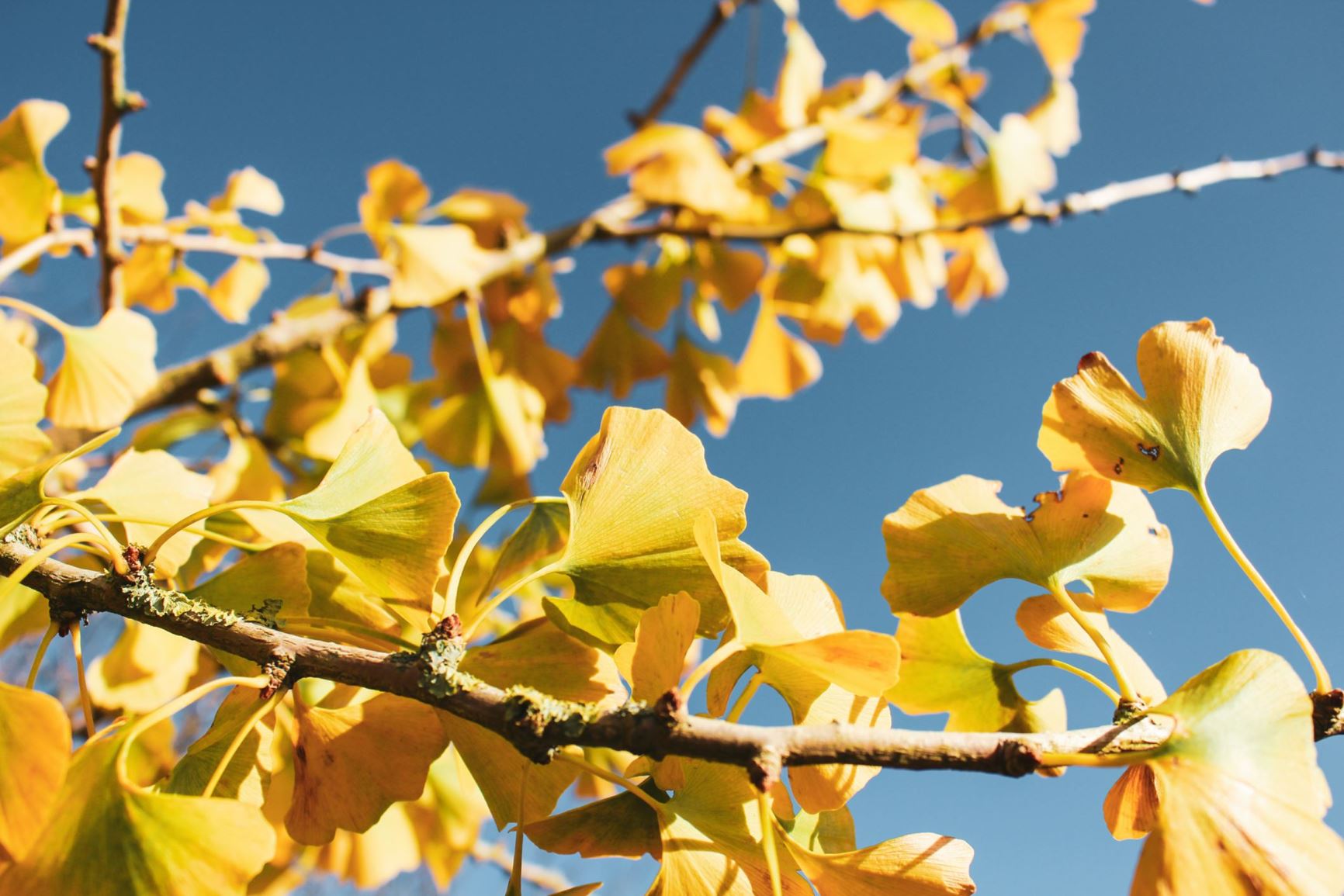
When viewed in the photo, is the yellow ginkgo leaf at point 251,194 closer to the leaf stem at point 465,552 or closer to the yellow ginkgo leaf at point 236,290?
the yellow ginkgo leaf at point 236,290

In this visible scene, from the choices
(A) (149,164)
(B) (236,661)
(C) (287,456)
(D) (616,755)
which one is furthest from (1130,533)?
(A) (149,164)

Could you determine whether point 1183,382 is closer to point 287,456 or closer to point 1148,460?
point 1148,460

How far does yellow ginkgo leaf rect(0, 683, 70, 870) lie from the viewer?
1.04 feet

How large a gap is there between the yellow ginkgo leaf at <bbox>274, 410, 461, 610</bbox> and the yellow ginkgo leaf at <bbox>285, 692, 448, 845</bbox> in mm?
57

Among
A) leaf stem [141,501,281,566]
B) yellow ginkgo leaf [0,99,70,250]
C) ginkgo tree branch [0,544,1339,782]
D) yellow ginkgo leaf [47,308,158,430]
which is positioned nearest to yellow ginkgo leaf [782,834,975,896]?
ginkgo tree branch [0,544,1339,782]

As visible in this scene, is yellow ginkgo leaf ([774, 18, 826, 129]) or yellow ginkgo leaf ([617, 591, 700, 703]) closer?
yellow ginkgo leaf ([617, 591, 700, 703])

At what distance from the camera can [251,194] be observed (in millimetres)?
1201

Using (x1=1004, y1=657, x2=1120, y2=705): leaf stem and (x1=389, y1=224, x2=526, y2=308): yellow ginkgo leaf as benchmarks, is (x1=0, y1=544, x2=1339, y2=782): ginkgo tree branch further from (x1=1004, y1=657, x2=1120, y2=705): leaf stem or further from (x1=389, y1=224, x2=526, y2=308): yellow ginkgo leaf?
(x1=389, y1=224, x2=526, y2=308): yellow ginkgo leaf

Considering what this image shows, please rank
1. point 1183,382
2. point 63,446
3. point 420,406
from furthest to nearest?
point 420,406 < point 63,446 < point 1183,382

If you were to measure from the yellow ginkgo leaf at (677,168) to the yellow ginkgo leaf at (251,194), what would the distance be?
48 cm

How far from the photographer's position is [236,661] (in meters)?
0.45

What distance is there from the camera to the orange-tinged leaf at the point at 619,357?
1522 mm

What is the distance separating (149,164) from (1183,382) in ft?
3.74

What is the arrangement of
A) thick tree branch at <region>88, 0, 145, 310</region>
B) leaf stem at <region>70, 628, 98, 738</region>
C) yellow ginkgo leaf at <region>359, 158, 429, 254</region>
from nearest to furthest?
1. leaf stem at <region>70, 628, 98, 738</region>
2. thick tree branch at <region>88, 0, 145, 310</region>
3. yellow ginkgo leaf at <region>359, 158, 429, 254</region>
